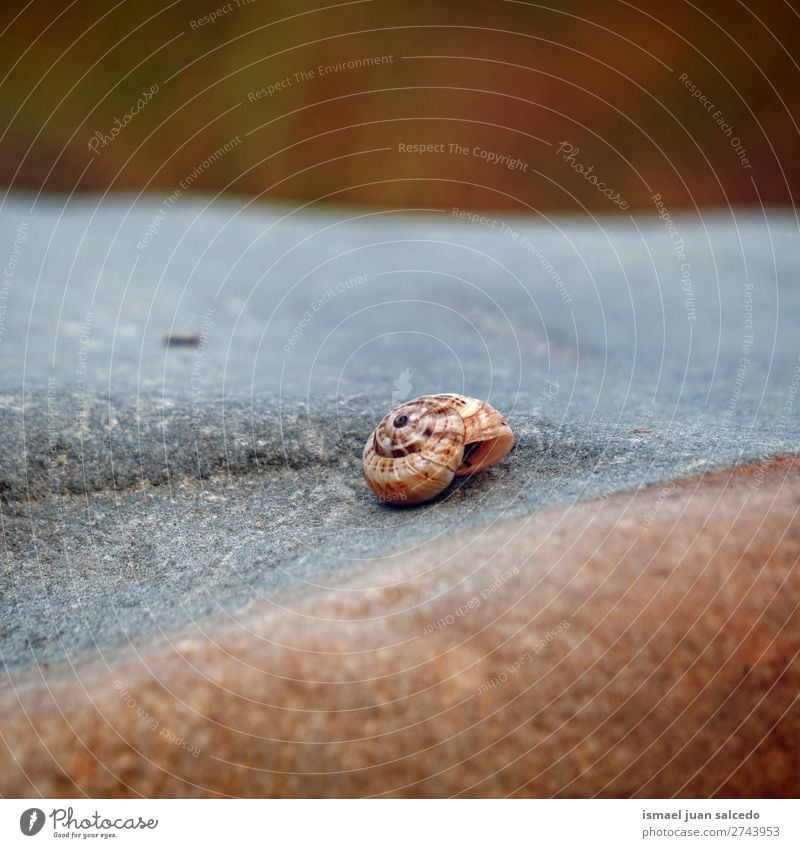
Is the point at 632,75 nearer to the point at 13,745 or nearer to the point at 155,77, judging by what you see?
the point at 155,77

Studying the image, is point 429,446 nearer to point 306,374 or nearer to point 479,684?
point 479,684

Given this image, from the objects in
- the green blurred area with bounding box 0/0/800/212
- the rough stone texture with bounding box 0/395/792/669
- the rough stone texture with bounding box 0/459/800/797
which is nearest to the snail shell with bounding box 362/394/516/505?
the rough stone texture with bounding box 0/395/792/669

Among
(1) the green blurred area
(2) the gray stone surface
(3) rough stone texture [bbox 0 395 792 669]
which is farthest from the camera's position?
(1) the green blurred area

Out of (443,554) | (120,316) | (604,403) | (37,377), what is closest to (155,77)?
(120,316)

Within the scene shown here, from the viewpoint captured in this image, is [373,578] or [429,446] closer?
[373,578]

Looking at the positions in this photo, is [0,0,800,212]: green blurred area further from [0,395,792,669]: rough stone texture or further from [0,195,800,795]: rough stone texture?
[0,395,792,669]: rough stone texture

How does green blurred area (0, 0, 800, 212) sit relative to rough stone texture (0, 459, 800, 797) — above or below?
above

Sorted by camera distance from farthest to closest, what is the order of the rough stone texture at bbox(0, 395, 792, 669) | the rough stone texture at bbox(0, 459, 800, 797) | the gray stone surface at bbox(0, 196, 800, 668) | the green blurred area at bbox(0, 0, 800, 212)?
the green blurred area at bbox(0, 0, 800, 212)
the gray stone surface at bbox(0, 196, 800, 668)
the rough stone texture at bbox(0, 395, 792, 669)
the rough stone texture at bbox(0, 459, 800, 797)

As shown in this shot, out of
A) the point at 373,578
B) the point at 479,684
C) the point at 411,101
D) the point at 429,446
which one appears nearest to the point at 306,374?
the point at 429,446
